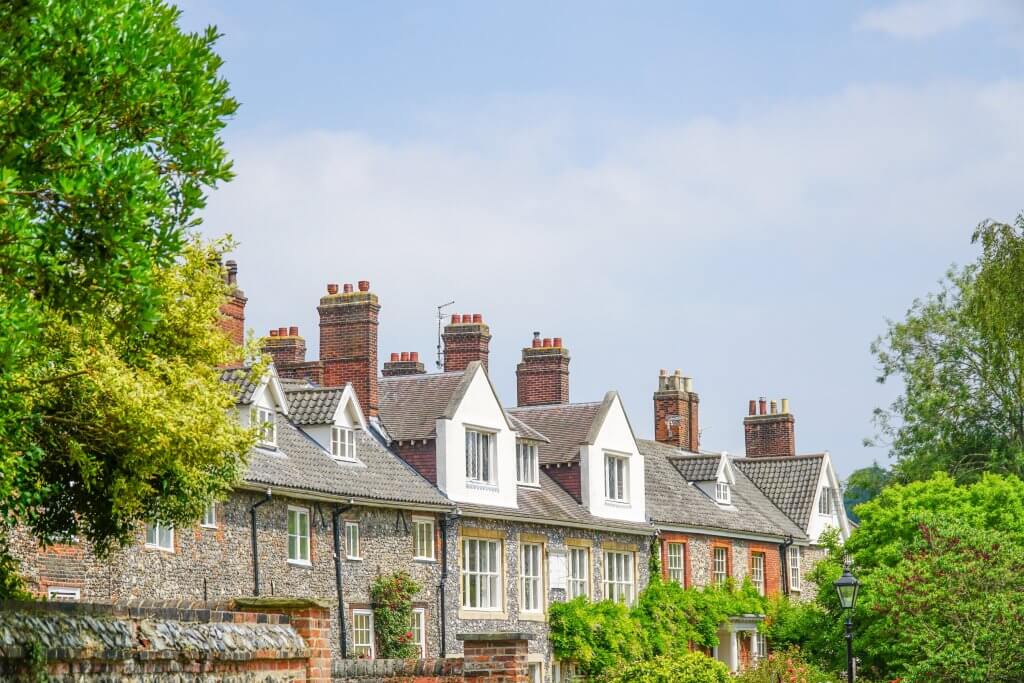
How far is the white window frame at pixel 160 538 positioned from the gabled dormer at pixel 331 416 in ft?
24.0

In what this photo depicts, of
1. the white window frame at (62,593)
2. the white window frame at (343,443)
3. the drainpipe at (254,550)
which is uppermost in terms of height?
the white window frame at (343,443)

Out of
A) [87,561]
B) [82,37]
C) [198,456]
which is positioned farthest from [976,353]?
[82,37]

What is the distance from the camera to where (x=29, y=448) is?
17.6 metres

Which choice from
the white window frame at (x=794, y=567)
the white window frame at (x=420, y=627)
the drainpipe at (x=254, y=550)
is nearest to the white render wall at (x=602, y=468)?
the white window frame at (x=420, y=627)

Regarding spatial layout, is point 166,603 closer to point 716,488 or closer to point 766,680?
point 766,680

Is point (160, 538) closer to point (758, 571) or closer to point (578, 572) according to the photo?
point (578, 572)

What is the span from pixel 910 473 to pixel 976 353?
14.9 feet

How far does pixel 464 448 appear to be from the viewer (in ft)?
128

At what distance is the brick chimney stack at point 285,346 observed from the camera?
42.1m

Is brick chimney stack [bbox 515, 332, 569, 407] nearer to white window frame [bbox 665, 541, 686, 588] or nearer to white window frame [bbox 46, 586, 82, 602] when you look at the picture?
white window frame [bbox 665, 541, 686, 588]

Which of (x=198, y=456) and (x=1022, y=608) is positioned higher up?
(x=198, y=456)

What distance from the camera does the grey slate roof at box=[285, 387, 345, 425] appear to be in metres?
36.1

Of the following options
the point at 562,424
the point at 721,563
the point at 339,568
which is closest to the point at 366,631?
the point at 339,568

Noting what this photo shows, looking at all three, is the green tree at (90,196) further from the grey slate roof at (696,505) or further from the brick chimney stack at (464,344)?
the grey slate roof at (696,505)
